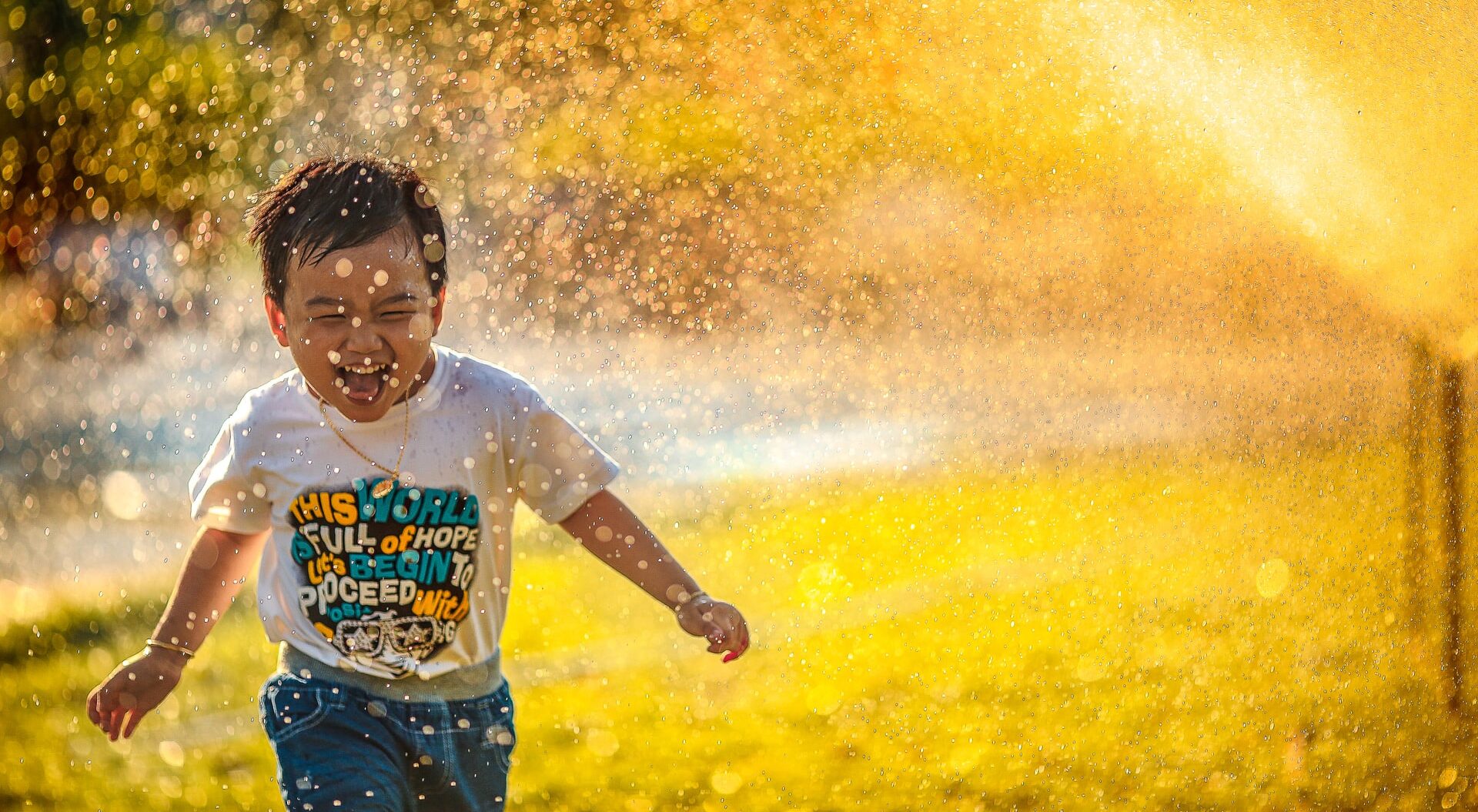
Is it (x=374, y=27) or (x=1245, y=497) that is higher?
(x=374, y=27)

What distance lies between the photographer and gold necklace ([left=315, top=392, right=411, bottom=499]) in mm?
1986

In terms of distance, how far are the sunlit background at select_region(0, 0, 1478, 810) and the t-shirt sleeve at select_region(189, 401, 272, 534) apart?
0.44 metres

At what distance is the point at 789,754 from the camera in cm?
331

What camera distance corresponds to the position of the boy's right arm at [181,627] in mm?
2016

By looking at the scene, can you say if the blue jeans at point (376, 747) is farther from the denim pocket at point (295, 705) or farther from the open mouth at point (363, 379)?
the open mouth at point (363, 379)

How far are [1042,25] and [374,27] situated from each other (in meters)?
1.55

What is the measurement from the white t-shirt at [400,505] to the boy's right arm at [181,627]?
1.9 inches

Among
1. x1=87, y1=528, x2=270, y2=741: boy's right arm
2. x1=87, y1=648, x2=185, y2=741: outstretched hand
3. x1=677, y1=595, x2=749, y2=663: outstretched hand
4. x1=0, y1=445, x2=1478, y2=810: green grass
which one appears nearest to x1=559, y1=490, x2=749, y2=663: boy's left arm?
x1=677, y1=595, x2=749, y2=663: outstretched hand

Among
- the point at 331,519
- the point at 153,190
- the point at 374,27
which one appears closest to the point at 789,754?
the point at 331,519

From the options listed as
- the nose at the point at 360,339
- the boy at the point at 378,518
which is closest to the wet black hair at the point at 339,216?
the boy at the point at 378,518

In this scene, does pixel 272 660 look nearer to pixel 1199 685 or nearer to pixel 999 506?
pixel 1199 685

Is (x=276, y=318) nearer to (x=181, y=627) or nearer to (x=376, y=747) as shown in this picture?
(x=181, y=627)

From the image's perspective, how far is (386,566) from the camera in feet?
6.44

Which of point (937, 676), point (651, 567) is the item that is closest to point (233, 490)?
point (651, 567)
